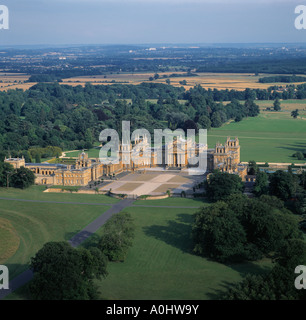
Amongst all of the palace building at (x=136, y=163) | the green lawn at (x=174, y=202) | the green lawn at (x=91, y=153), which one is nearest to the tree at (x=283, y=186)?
the palace building at (x=136, y=163)

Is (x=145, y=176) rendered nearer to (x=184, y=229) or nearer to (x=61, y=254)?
(x=184, y=229)

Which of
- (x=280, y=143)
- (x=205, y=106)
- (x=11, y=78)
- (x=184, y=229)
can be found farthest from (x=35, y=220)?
(x=11, y=78)

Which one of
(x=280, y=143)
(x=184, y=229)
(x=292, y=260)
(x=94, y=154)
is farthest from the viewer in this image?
(x=280, y=143)

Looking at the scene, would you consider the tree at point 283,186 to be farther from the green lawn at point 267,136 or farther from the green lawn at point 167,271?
the green lawn at point 267,136

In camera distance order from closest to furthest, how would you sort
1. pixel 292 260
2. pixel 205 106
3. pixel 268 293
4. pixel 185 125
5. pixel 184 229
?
pixel 268 293, pixel 292 260, pixel 184 229, pixel 185 125, pixel 205 106

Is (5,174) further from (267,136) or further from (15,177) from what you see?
(267,136)
